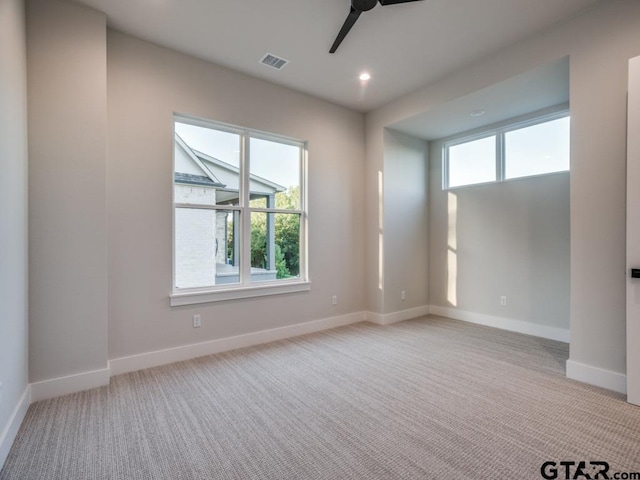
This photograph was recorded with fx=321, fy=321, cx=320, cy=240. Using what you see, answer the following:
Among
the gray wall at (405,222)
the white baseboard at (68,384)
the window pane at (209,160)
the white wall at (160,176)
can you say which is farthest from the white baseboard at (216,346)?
the window pane at (209,160)

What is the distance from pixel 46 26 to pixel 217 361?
3108mm

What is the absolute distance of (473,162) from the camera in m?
4.68

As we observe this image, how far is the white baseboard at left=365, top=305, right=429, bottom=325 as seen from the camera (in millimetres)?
4531

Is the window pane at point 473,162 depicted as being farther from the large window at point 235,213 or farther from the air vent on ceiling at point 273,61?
the air vent on ceiling at point 273,61

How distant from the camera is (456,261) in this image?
189 inches

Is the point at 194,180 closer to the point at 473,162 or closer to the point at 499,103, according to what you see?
the point at 499,103

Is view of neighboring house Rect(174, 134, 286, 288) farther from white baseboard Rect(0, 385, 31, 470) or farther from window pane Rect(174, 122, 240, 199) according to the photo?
white baseboard Rect(0, 385, 31, 470)

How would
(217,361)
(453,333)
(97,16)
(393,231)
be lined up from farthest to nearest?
1. (393,231)
2. (453,333)
3. (217,361)
4. (97,16)

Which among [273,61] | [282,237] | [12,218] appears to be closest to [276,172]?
[282,237]

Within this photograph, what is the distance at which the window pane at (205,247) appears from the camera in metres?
3.31

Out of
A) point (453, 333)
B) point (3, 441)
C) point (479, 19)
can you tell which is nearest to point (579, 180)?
point (479, 19)

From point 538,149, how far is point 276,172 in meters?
3.27

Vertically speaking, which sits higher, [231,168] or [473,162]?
[473,162]

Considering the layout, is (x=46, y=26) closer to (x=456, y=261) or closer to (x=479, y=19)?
(x=479, y=19)
